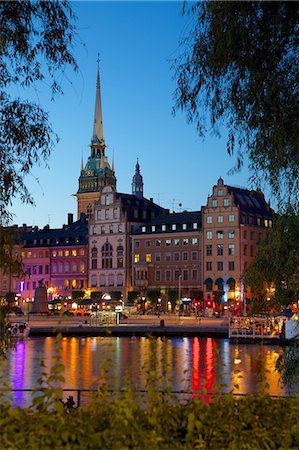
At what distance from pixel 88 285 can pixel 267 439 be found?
14996cm

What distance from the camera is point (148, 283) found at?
147m

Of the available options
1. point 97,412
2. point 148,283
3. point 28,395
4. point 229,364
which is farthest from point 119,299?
point 97,412

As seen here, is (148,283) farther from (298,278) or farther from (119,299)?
(298,278)

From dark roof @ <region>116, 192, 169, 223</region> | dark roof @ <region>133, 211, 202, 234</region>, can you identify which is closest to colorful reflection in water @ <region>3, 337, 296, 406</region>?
dark roof @ <region>133, 211, 202, 234</region>

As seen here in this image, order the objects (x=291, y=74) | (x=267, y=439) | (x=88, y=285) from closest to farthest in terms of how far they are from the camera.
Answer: (x=267, y=439) → (x=291, y=74) → (x=88, y=285)

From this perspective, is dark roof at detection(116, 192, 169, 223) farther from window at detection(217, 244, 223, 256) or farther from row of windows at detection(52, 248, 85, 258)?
window at detection(217, 244, 223, 256)

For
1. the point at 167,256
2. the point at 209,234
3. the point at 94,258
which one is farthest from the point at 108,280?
the point at 209,234

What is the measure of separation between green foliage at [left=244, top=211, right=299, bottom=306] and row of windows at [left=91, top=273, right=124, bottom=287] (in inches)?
5056

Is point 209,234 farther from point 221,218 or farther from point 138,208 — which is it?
point 138,208

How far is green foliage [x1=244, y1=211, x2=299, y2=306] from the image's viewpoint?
806 inches

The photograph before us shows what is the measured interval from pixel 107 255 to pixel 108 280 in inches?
188

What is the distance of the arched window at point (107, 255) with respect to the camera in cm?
15375

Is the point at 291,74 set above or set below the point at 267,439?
above

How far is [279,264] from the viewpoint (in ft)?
69.4
